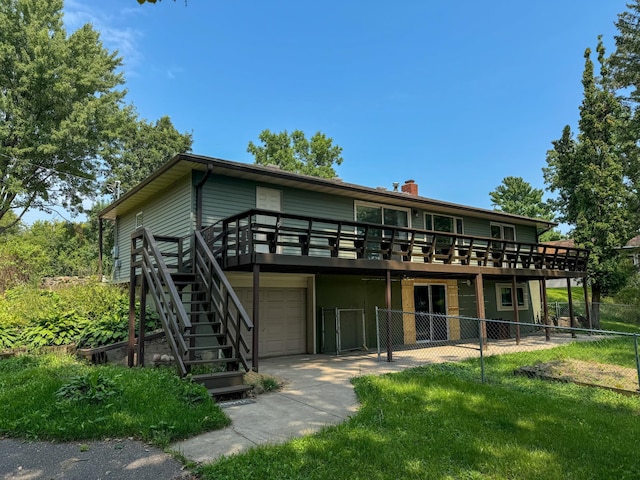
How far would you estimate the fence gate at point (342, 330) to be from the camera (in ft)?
41.3

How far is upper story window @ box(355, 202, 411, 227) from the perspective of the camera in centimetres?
1368

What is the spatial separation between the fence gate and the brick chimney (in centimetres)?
737

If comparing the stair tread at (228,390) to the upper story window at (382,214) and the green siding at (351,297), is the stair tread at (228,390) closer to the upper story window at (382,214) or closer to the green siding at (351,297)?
the green siding at (351,297)

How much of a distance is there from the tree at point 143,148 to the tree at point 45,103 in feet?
10.9

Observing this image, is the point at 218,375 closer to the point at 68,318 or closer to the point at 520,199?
the point at 68,318

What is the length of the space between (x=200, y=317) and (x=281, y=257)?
2607 mm

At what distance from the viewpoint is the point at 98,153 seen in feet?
79.3

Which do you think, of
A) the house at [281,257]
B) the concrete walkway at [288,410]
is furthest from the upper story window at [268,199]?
the concrete walkway at [288,410]

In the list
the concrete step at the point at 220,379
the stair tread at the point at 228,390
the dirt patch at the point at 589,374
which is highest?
the concrete step at the point at 220,379

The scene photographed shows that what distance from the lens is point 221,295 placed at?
7586 mm

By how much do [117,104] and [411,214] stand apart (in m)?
21.6

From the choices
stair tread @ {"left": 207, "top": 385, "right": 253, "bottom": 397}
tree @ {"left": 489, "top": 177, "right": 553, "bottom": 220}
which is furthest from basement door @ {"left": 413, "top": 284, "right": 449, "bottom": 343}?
tree @ {"left": 489, "top": 177, "right": 553, "bottom": 220}

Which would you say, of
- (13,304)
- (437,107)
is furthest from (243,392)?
(437,107)

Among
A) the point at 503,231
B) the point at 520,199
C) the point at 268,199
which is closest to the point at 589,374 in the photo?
the point at 268,199
